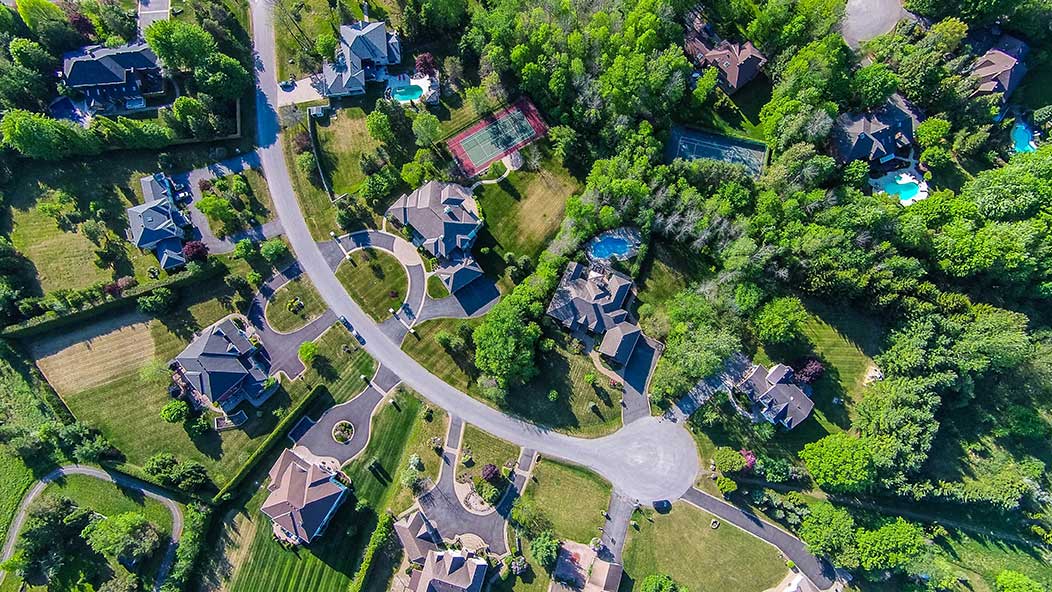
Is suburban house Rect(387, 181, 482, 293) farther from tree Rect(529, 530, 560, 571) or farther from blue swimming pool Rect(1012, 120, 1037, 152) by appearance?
blue swimming pool Rect(1012, 120, 1037, 152)

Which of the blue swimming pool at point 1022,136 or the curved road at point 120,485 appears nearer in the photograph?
the curved road at point 120,485

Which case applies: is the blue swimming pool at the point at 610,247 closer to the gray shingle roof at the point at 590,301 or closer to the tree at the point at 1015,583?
the gray shingle roof at the point at 590,301

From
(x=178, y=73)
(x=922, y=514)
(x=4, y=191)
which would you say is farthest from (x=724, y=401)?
(x=4, y=191)

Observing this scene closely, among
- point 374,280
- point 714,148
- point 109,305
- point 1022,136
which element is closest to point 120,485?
point 109,305

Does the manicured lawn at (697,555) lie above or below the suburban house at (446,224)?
below

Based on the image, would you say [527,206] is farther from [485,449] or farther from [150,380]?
[150,380]

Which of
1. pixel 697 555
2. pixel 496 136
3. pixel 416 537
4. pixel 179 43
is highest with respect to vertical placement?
pixel 179 43

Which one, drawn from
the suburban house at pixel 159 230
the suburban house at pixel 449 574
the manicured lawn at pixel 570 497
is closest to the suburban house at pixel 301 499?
the suburban house at pixel 449 574
